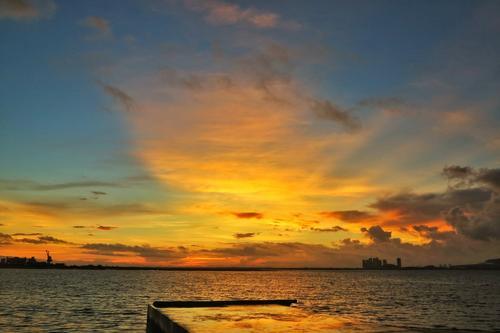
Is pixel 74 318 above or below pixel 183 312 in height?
below

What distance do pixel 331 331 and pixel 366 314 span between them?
4156cm

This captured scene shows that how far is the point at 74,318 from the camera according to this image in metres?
47.6

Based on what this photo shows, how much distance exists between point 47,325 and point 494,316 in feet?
157

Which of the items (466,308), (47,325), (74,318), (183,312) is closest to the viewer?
(183,312)

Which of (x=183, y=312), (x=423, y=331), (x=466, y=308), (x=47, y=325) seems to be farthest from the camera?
(x=466, y=308)

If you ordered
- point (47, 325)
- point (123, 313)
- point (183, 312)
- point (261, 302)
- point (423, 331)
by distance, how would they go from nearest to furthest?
point (423, 331)
point (183, 312)
point (261, 302)
point (47, 325)
point (123, 313)

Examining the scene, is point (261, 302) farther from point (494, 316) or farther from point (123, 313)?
point (494, 316)

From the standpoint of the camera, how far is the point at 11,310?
5453cm

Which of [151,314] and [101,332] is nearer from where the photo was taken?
[151,314]

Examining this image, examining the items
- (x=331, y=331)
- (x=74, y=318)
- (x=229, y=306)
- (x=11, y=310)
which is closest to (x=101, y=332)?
(x=74, y=318)

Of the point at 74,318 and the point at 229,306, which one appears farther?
the point at 74,318

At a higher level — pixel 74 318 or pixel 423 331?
pixel 423 331

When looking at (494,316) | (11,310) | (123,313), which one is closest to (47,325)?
(123,313)

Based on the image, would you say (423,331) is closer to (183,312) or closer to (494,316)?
(183,312)
